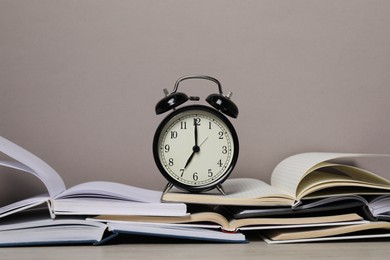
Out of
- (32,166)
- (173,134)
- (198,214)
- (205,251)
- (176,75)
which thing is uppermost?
(176,75)

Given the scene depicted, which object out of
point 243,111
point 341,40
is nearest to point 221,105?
point 243,111

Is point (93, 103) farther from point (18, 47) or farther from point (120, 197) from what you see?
point (120, 197)

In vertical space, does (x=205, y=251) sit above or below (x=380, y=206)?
below

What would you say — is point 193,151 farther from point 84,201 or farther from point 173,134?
point 84,201

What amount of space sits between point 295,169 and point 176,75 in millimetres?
518

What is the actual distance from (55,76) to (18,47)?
0.48ft

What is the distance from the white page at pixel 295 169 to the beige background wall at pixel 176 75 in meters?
0.20

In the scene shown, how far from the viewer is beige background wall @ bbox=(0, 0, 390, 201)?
1.64 metres

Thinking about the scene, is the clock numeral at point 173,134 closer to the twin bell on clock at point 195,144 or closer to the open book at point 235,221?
the twin bell on clock at point 195,144

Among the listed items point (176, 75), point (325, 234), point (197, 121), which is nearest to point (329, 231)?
point (325, 234)

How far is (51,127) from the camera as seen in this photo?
5.40ft

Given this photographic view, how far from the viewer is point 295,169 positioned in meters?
1.36

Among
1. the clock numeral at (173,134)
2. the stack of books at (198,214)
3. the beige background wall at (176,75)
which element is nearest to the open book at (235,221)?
the stack of books at (198,214)

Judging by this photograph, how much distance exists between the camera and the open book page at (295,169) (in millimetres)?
1276
